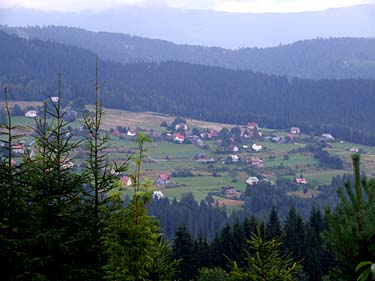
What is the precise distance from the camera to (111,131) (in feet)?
356

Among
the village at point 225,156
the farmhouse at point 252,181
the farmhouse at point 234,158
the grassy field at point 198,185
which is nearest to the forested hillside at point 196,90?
the village at point 225,156

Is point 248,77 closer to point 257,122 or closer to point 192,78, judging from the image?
point 192,78

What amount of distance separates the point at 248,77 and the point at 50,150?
178450 millimetres

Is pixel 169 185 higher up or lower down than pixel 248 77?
lower down

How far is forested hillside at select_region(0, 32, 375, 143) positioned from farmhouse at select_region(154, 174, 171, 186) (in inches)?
2095

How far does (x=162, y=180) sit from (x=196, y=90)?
339ft

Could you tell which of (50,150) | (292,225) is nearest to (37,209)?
(50,150)

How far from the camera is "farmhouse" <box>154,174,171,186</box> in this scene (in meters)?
76.1

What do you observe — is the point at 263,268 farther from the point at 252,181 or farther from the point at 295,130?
the point at 295,130

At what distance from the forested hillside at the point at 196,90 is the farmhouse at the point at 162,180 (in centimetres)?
5320

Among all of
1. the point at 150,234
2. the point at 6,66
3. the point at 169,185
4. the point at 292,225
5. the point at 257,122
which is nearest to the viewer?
the point at 150,234

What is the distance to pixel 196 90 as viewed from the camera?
7028 inches

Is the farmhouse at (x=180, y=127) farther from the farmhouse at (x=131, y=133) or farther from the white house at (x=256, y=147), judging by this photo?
the white house at (x=256, y=147)

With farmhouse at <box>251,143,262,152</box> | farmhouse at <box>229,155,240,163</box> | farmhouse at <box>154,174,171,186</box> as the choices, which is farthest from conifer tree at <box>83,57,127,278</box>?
farmhouse at <box>251,143,262,152</box>
